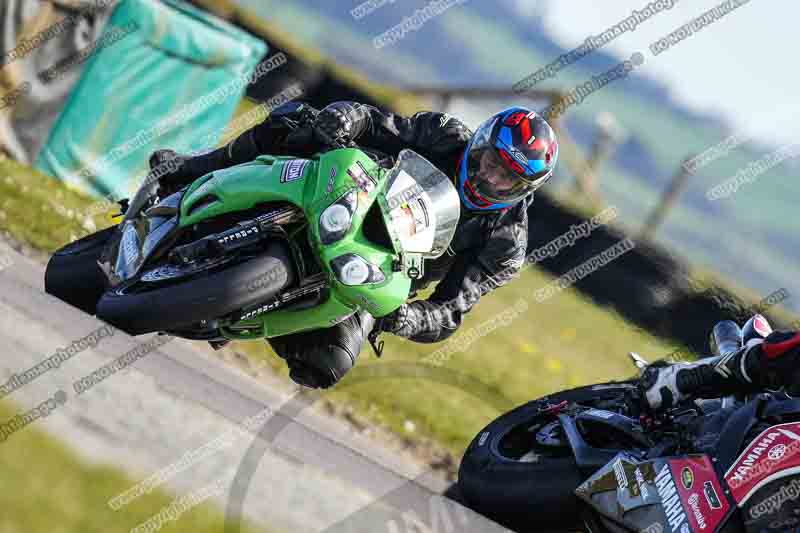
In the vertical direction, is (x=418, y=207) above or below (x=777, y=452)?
above

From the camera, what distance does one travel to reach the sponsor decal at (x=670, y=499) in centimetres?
363

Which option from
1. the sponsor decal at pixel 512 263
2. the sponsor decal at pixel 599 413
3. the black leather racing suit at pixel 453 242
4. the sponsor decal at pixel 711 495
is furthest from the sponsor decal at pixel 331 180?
the sponsor decal at pixel 711 495

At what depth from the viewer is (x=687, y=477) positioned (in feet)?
12.2

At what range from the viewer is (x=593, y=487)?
155 inches

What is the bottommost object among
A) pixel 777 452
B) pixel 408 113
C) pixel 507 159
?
pixel 408 113

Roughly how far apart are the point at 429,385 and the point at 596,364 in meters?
2.33

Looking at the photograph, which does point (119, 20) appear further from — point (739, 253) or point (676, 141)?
point (676, 141)

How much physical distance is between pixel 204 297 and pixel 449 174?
5.75 ft

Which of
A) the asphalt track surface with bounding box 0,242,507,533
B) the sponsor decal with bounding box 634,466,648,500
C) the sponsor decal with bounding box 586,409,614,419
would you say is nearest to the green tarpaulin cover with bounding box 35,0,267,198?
the asphalt track surface with bounding box 0,242,507,533

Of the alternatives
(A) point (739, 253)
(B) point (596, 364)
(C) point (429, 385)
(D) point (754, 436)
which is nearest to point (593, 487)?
(D) point (754, 436)

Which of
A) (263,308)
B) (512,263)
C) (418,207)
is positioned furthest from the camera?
(512,263)

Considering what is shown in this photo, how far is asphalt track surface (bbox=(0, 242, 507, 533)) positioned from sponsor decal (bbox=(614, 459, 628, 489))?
22.3 inches

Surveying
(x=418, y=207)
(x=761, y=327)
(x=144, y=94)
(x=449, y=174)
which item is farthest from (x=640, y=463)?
(x=144, y=94)

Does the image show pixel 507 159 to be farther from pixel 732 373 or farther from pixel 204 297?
pixel 204 297
